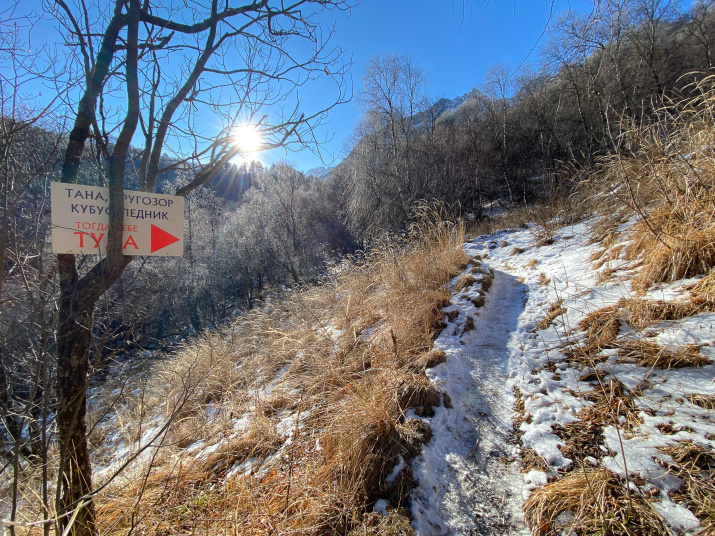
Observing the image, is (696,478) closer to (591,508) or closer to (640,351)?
(591,508)

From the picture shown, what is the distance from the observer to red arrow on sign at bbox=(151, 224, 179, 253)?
1306mm

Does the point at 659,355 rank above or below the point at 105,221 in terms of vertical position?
below

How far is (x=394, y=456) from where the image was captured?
1654mm

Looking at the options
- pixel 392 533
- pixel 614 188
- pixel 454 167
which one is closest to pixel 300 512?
pixel 392 533

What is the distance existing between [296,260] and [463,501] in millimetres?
17777

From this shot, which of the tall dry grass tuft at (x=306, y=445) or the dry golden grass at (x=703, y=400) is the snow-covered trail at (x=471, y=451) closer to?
the tall dry grass tuft at (x=306, y=445)

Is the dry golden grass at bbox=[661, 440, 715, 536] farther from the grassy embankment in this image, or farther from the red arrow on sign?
the red arrow on sign

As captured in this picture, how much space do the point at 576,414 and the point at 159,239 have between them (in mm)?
2436

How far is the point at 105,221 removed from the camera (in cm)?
122

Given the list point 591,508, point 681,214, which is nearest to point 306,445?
point 591,508

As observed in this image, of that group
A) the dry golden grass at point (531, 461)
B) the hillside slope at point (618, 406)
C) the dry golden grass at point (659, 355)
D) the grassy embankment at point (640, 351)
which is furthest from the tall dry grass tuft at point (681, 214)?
the dry golden grass at point (531, 461)

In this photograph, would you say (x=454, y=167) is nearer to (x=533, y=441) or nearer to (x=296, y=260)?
(x=296, y=260)

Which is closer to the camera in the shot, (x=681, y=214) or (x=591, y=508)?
(x=591, y=508)

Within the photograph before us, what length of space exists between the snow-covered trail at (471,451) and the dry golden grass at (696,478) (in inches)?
23.6
